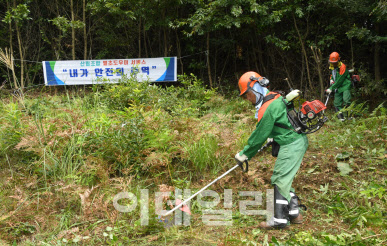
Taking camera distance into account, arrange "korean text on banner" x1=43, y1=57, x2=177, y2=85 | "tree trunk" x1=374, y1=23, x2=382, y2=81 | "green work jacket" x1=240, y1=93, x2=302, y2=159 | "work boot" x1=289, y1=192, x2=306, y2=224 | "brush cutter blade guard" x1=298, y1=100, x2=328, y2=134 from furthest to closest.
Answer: "korean text on banner" x1=43, y1=57, x2=177, y2=85
"tree trunk" x1=374, y1=23, x2=382, y2=81
"work boot" x1=289, y1=192, x2=306, y2=224
"brush cutter blade guard" x1=298, y1=100, x2=328, y2=134
"green work jacket" x1=240, y1=93, x2=302, y2=159

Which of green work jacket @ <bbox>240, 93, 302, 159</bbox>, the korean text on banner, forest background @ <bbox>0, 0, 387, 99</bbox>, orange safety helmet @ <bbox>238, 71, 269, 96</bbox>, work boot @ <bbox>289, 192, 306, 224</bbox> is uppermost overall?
forest background @ <bbox>0, 0, 387, 99</bbox>

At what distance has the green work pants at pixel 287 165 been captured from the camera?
Result: 3.10 metres

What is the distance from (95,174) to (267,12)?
20.4ft

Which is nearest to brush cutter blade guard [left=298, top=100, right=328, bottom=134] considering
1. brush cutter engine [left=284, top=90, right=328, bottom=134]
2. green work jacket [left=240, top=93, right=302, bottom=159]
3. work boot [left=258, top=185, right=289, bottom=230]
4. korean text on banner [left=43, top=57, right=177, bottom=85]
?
brush cutter engine [left=284, top=90, right=328, bottom=134]

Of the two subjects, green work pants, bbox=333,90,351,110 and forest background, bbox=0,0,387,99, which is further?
forest background, bbox=0,0,387,99

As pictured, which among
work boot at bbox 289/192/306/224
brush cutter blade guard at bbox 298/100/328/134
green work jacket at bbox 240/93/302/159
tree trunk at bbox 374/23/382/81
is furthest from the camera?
tree trunk at bbox 374/23/382/81

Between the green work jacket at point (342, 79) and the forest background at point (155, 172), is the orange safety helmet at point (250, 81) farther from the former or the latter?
the green work jacket at point (342, 79)

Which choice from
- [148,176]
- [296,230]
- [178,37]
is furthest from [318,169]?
[178,37]

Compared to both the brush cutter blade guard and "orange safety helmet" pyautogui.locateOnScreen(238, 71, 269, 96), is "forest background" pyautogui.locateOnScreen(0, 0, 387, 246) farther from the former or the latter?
"orange safety helmet" pyautogui.locateOnScreen(238, 71, 269, 96)

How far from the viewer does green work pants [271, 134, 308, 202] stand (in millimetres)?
3102

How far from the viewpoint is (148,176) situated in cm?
402

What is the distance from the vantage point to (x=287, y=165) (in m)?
3.12

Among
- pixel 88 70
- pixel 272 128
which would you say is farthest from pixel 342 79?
pixel 88 70

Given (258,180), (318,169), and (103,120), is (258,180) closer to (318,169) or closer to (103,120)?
(318,169)
